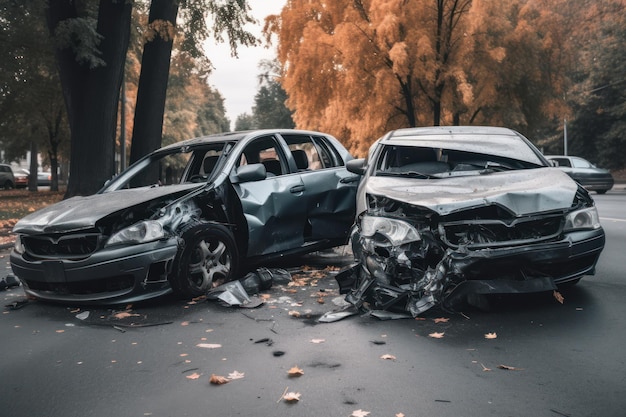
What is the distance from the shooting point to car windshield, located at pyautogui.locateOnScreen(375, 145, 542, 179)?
6.32 metres

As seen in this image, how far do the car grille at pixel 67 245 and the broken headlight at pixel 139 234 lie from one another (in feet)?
0.62

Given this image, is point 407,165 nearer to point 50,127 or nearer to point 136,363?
point 136,363

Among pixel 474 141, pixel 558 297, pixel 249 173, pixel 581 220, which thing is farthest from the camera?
pixel 474 141

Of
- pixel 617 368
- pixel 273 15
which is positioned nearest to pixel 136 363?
pixel 617 368

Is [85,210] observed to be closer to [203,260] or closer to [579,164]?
[203,260]

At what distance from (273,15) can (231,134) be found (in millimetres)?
17171

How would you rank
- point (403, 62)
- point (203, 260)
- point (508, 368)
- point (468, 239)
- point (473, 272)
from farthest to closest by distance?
point (403, 62), point (203, 260), point (468, 239), point (473, 272), point (508, 368)

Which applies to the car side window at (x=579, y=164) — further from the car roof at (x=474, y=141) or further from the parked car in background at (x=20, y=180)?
the parked car in background at (x=20, y=180)

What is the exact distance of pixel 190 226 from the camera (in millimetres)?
6066

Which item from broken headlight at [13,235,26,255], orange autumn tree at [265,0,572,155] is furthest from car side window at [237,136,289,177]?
orange autumn tree at [265,0,572,155]

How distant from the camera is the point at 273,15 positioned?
77.4ft

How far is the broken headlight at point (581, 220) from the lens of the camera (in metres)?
5.22

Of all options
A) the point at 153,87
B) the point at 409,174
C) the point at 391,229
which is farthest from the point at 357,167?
the point at 153,87

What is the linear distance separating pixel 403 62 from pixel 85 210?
15.3m
